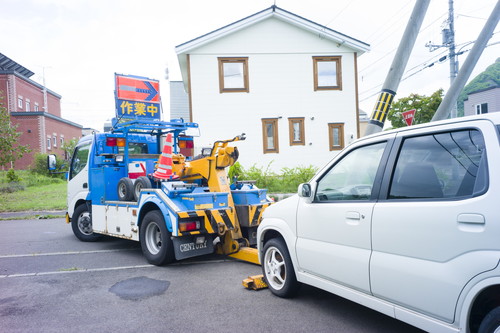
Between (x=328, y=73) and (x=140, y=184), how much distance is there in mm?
14751

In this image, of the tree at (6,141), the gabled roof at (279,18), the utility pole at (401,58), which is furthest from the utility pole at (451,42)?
the tree at (6,141)

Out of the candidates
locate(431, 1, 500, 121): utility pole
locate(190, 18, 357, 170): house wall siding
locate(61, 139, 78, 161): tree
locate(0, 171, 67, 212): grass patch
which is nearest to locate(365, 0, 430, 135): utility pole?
locate(431, 1, 500, 121): utility pole

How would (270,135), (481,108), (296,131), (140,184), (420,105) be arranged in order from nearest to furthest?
(140,184) → (270,135) → (296,131) → (420,105) → (481,108)

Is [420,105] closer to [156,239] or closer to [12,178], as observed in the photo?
[156,239]

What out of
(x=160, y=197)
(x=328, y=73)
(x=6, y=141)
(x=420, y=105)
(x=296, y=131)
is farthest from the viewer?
(x=420, y=105)

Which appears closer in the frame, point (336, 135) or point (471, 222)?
point (471, 222)

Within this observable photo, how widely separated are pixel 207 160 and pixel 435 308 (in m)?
4.85

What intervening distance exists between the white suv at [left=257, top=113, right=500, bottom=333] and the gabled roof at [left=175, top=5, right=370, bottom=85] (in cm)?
1542

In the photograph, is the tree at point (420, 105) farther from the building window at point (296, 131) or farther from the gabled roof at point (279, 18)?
the building window at point (296, 131)

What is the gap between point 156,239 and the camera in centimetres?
678

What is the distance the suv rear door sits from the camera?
2586mm

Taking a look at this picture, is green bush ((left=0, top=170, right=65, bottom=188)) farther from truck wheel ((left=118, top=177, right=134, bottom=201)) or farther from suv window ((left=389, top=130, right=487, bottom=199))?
suv window ((left=389, top=130, right=487, bottom=199))

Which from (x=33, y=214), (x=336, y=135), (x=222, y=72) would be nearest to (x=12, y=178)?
(x=33, y=214)

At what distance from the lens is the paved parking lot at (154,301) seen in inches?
158
